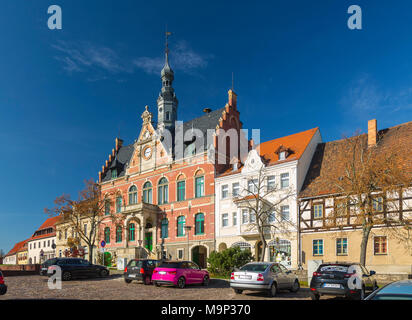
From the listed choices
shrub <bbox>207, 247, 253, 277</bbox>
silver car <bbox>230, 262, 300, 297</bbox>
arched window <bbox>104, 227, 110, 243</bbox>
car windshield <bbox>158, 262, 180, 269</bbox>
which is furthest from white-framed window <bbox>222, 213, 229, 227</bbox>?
silver car <bbox>230, 262, 300, 297</bbox>

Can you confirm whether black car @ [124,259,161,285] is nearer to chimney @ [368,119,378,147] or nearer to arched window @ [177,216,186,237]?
arched window @ [177,216,186,237]

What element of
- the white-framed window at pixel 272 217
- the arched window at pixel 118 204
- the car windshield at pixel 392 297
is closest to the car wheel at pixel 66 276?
the white-framed window at pixel 272 217

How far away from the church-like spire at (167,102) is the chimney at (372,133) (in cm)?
2701

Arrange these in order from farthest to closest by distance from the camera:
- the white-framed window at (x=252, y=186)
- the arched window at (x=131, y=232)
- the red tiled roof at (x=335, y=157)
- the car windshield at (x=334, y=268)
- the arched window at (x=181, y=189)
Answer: the arched window at (x=131, y=232) < the arched window at (x=181, y=189) < the white-framed window at (x=252, y=186) < the red tiled roof at (x=335, y=157) < the car windshield at (x=334, y=268)

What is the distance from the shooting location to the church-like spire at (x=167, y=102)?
180ft

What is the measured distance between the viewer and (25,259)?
304ft

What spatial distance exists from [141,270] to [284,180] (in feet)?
59.5

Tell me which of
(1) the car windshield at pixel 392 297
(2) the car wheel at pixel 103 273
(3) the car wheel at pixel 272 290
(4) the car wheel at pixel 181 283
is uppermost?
(1) the car windshield at pixel 392 297

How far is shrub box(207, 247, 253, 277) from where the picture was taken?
29016mm

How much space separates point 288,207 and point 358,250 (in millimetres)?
7235

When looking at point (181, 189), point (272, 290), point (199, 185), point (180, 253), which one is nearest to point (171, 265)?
point (272, 290)

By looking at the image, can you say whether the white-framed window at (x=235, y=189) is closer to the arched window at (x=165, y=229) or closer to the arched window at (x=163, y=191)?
the arched window at (x=163, y=191)

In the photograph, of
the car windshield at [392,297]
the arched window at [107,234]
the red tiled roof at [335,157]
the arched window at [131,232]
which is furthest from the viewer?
the arched window at [107,234]
